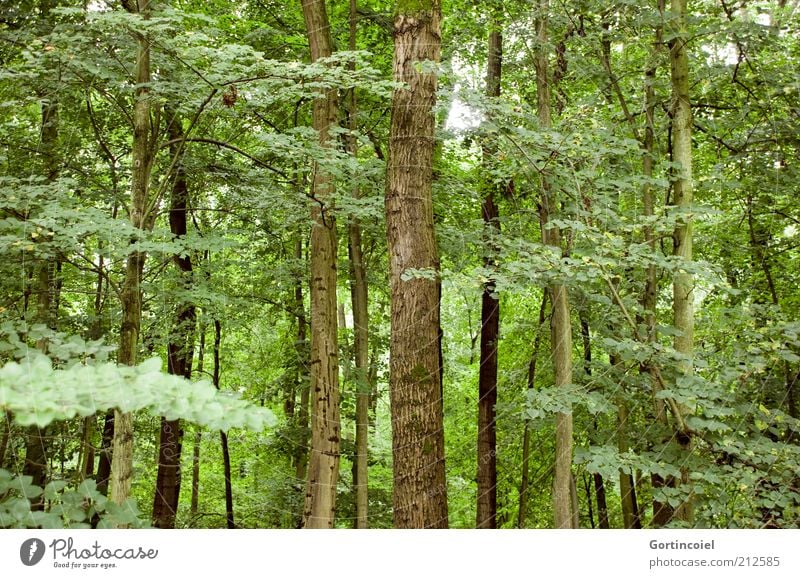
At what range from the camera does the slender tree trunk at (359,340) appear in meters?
6.05

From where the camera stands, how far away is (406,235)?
152 inches

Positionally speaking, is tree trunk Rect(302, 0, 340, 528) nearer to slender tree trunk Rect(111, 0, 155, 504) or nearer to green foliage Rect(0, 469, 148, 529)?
slender tree trunk Rect(111, 0, 155, 504)

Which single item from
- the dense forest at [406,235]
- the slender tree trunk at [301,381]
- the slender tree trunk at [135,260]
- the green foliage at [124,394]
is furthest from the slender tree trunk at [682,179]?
the slender tree trunk at [301,381]

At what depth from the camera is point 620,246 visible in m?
3.42

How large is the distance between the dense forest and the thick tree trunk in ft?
0.04

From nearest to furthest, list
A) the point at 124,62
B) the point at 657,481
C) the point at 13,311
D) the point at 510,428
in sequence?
the point at 124,62 → the point at 13,311 → the point at 657,481 → the point at 510,428

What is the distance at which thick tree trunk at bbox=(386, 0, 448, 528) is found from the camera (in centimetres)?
363

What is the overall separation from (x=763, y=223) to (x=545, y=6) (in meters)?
2.92

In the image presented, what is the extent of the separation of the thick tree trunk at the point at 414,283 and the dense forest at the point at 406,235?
0.01m

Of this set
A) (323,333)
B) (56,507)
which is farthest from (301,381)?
(56,507)

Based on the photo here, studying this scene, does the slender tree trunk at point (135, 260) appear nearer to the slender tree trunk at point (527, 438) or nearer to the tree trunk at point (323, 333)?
the tree trunk at point (323, 333)

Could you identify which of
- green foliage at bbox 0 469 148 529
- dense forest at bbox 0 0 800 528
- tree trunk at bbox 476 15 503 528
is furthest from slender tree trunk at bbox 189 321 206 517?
green foliage at bbox 0 469 148 529
